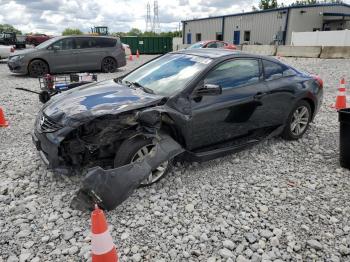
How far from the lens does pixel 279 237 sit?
3.07m

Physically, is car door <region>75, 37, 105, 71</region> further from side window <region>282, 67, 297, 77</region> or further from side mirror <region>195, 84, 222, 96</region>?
side mirror <region>195, 84, 222, 96</region>

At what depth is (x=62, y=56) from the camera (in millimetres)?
12836

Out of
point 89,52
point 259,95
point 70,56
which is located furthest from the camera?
point 89,52

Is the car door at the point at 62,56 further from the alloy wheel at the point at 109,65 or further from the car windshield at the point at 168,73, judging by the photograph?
the car windshield at the point at 168,73

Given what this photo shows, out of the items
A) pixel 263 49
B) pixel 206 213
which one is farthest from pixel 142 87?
pixel 263 49

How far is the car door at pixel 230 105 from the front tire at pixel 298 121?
70 cm

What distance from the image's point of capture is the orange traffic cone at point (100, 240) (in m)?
2.28

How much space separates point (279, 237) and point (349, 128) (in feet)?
6.87

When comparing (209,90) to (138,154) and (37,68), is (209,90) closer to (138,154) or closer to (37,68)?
(138,154)

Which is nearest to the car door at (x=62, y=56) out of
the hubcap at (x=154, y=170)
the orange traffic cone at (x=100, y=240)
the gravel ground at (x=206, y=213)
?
the gravel ground at (x=206, y=213)

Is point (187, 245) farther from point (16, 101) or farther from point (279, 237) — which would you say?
point (16, 101)

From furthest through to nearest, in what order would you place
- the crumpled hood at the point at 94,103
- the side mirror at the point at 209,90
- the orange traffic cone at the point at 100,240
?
the side mirror at the point at 209,90, the crumpled hood at the point at 94,103, the orange traffic cone at the point at 100,240

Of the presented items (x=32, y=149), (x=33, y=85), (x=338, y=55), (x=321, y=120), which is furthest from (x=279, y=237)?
(x=338, y=55)

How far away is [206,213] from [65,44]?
11.6 metres
